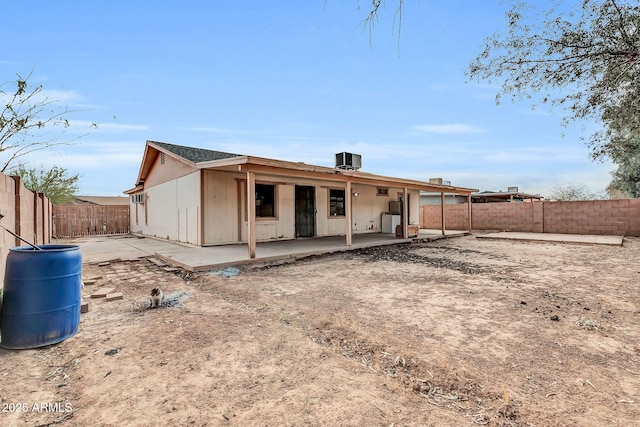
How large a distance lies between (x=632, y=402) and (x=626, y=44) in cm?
466

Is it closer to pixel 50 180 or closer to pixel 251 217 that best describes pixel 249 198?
pixel 251 217

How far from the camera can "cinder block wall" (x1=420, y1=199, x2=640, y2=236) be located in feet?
39.7

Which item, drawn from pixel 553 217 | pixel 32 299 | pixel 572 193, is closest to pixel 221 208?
pixel 32 299

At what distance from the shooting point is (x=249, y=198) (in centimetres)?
654

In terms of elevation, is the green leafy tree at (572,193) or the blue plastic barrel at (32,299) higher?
the green leafy tree at (572,193)

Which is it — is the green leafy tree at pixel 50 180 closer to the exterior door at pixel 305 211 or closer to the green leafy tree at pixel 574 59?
the exterior door at pixel 305 211

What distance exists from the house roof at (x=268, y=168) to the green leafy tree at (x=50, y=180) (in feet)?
11.0

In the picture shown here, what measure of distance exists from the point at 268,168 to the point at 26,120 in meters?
3.95

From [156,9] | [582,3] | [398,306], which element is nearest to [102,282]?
[398,306]

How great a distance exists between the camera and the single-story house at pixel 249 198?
7.84 m

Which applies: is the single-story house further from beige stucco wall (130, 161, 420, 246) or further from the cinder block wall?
the cinder block wall

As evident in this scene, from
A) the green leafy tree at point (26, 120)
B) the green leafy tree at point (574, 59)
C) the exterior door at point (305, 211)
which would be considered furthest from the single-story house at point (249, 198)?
the green leafy tree at point (574, 59)

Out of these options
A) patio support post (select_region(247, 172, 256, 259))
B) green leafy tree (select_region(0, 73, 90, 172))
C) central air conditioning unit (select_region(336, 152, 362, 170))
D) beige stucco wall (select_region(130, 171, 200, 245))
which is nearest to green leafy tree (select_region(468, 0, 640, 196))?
patio support post (select_region(247, 172, 256, 259))

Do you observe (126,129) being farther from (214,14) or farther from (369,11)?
(369,11)
